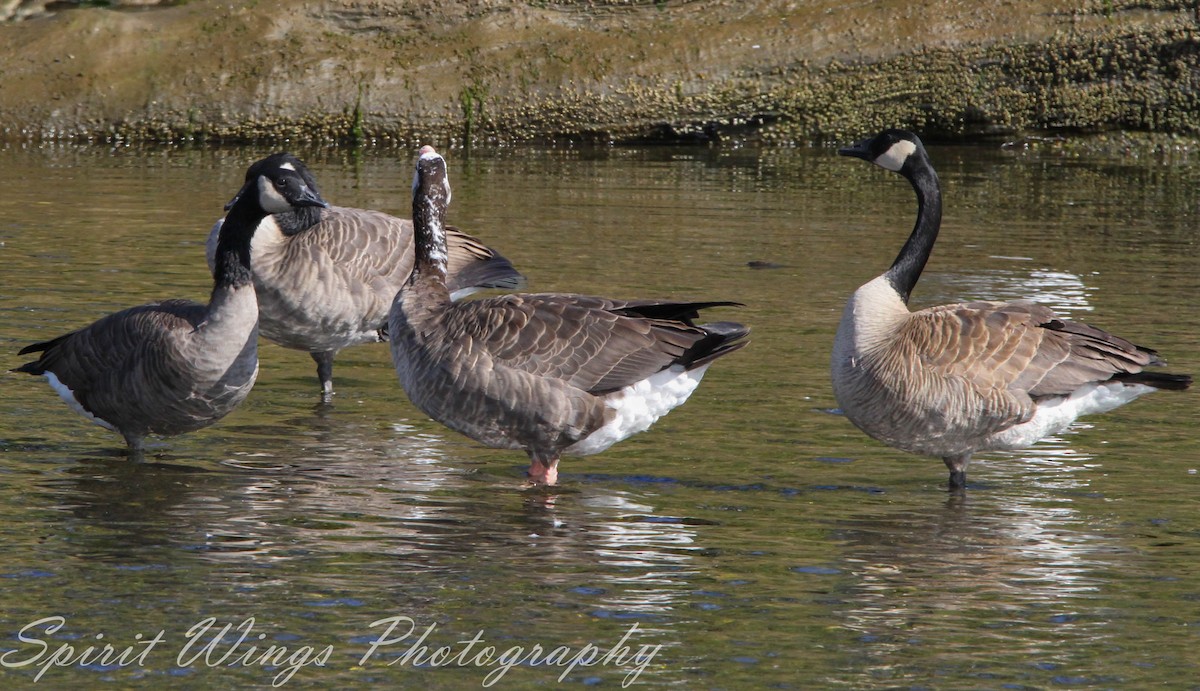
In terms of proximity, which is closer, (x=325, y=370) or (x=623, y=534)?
(x=623, y=534)

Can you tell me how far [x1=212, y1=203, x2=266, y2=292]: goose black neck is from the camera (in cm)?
859

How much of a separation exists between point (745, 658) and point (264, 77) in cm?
1783

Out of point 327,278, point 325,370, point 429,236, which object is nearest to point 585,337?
point 429,236

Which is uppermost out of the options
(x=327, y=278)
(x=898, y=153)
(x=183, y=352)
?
(x=898, y=153)

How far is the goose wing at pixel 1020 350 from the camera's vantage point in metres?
8.09

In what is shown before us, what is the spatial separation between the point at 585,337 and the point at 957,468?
2.21 metres

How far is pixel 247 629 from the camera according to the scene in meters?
6.07

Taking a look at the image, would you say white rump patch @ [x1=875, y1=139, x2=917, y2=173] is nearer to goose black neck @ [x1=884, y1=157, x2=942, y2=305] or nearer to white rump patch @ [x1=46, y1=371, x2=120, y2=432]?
goose black neck @ [x1=884, y1=157, x2=942, y2=305]

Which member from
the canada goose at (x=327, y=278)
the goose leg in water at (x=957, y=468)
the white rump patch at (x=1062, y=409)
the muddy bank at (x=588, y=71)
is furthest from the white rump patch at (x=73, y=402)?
the muddy bank at (x=588, y=71)

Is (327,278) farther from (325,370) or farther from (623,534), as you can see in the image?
(623,534)

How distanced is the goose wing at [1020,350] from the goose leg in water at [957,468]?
50 cm

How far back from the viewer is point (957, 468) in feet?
27.4

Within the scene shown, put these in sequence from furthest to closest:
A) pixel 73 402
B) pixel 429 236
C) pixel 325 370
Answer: pixel 325 370 → pixel 429 236 → pixel 73 402

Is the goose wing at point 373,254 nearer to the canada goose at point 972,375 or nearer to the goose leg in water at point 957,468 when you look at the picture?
the canada goose at point 972,375
